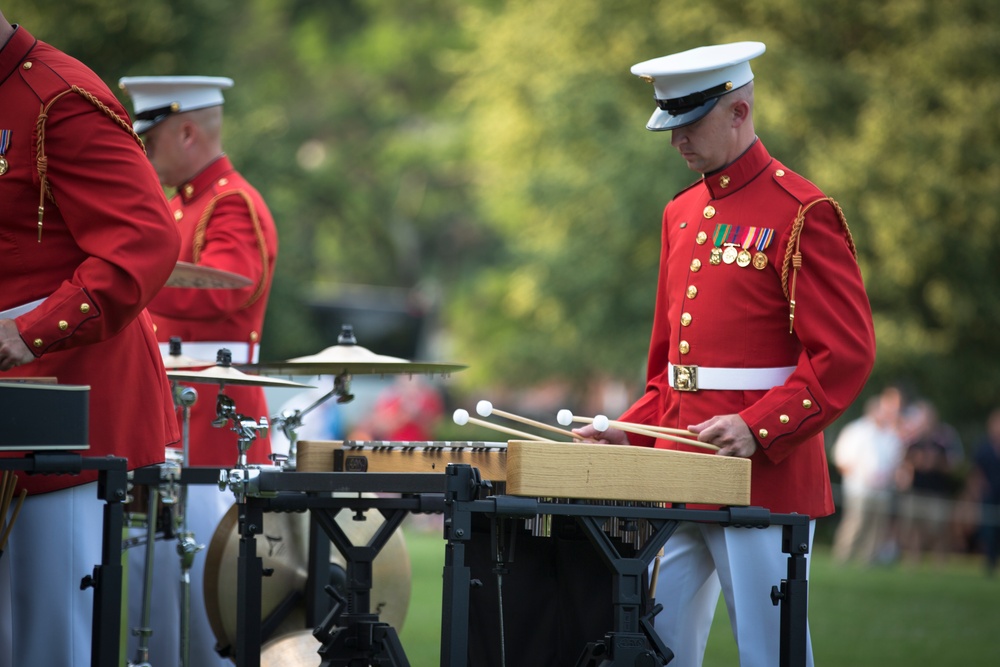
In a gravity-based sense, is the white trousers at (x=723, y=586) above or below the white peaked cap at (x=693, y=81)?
below

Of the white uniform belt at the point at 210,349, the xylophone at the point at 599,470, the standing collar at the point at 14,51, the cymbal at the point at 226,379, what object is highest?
the standing collar at the point at 14,51

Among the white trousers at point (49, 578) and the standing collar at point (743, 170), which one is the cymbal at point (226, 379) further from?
the standing collar at point (743, 170)

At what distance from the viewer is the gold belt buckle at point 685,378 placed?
4637mm

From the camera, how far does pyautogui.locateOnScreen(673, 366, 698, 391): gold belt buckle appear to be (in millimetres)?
4637

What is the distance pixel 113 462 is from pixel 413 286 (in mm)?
33250

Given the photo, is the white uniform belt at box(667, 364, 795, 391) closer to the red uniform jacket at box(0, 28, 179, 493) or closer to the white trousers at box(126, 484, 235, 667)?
the red uniform jacket at box(0, 28, 179, 493)

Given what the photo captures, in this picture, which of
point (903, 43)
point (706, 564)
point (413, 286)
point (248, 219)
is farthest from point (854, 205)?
point (413, 286)

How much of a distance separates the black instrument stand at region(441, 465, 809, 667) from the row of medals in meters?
0.78

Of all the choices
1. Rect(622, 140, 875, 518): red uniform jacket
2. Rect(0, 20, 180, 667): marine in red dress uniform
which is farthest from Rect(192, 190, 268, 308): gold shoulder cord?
Rect(0, 20, 180, 667): marine in red dress uniform

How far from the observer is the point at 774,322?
4.56m

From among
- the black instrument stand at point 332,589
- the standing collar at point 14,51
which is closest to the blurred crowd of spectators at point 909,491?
the black instrument stand at point 332,589

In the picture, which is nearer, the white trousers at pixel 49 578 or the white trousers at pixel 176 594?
the white trousers at pixel 49 578

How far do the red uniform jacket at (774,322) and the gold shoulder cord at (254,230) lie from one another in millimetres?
2032

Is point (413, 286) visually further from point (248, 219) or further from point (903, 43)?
point (248, 219)
